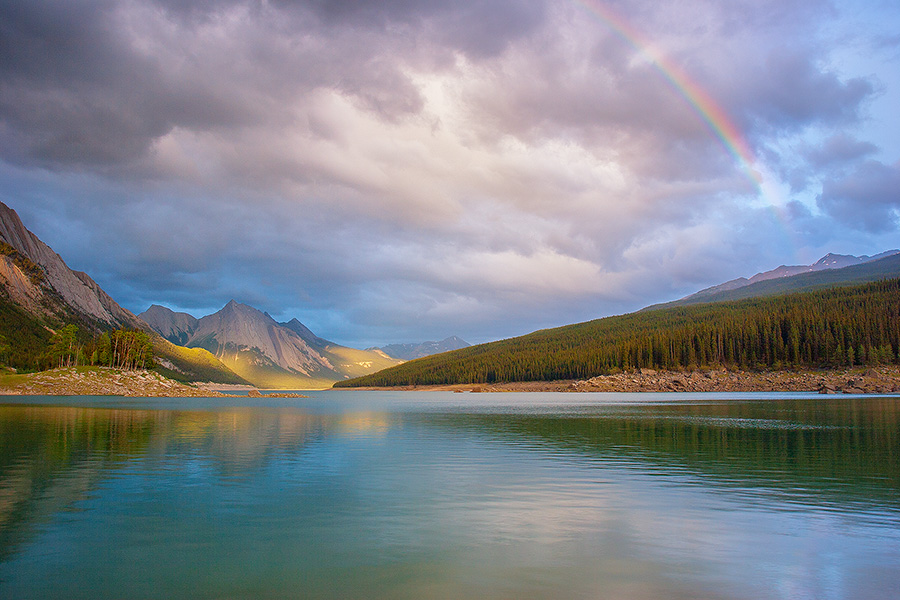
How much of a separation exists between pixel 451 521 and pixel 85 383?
14587cm

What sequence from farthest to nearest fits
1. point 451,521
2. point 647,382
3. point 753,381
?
point 647,382
point 753,381
point 451,521

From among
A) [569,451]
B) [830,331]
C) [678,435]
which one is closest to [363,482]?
[569,451]

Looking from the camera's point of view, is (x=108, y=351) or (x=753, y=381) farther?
(x=753, y=381)

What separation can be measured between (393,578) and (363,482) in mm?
13549

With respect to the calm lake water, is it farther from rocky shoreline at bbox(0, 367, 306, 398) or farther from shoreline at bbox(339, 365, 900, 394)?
shoreline at bbox(339, 365, 900, 394)

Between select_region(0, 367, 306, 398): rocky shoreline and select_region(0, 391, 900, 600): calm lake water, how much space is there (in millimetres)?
109655

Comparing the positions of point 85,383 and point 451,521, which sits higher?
point 85,383

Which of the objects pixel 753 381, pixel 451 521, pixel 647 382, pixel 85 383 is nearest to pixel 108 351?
pixel 85 383

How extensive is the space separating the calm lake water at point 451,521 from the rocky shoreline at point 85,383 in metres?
110

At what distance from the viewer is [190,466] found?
98.7ft

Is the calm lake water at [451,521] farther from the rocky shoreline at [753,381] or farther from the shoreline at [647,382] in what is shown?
the rocky shoreline at [753,381]

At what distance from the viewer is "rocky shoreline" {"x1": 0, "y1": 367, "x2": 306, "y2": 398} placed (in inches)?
4934

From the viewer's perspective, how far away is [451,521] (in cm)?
1891

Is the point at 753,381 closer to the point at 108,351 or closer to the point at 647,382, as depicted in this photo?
the point at 647,382
